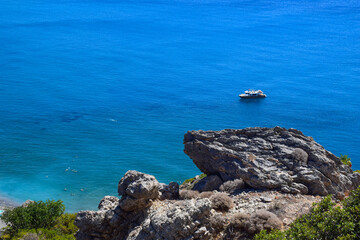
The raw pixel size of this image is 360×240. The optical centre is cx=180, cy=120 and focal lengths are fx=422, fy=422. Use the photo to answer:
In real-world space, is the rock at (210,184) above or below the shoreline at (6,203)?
above

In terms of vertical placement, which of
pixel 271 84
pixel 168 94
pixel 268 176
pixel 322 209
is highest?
pixel 271 84

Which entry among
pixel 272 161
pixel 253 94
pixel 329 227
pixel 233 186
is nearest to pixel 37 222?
pixel 233 186

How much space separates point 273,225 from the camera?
20.2 meters

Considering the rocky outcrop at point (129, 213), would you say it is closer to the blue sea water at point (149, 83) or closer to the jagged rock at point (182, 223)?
the jagged rock at point (182, 223)

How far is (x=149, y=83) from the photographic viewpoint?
105 meters

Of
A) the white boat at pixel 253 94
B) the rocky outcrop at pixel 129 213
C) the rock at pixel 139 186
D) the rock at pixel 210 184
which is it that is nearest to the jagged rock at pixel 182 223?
the rocky outcrop at pixel 129 213

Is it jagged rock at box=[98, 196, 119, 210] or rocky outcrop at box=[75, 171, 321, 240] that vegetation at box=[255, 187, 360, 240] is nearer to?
rocky outcrop at box=[75, 171, 321, 240]

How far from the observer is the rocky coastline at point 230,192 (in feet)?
66.0

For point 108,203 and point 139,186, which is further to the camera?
point 108,203

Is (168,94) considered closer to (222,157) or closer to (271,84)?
(271,84)

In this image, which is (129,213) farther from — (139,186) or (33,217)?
(33,217)

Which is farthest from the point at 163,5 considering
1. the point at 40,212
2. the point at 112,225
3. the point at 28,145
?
the point at 112,225

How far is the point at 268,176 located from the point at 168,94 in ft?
241

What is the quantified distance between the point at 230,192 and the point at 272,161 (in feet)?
12.3
